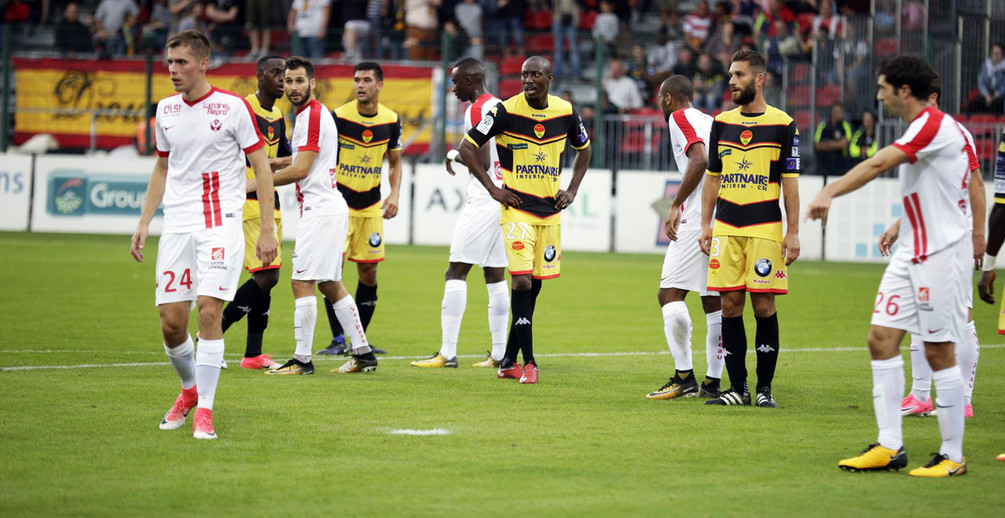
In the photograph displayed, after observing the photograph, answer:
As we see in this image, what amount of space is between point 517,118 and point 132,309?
20.8ft

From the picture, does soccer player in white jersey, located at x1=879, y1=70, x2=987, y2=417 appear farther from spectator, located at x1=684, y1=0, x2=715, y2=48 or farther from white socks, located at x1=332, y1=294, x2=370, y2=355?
spectator, located at x1=684, y1=0, x2=715, y2=48

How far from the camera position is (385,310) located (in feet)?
47.0

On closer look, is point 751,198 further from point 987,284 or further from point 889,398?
point 889,398

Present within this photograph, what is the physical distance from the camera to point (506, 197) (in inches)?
365

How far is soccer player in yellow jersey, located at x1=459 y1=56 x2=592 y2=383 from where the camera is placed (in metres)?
9.26

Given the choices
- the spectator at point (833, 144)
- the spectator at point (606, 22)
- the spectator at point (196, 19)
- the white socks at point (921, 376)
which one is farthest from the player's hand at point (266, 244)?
the spectator at point (196, 19)

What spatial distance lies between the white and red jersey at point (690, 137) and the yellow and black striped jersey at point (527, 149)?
103 centimetres

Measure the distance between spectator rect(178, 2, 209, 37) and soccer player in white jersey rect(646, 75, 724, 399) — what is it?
865 inches

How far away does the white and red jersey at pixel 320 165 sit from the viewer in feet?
30.9

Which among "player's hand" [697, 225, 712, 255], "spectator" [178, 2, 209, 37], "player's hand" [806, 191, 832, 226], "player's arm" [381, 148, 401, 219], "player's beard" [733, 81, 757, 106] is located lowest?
"player's hand" [697, 225, 712, 255]

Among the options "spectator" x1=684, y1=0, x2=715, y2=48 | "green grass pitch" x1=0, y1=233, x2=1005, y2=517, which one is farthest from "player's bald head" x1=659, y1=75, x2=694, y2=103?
"spectator" x1=684, y1=0, x2=715, y2=48

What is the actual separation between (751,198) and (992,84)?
650 inches

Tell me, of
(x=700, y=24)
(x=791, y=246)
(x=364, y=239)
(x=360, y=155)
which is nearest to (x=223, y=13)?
(x=700, y=24)

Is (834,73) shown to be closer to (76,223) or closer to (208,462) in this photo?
(76,223)
